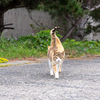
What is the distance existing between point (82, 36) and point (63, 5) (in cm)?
446

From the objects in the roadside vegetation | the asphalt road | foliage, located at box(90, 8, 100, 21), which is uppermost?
foliage, located at box(90, 8, 100, 21)

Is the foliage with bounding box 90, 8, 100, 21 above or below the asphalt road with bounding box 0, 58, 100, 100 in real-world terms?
above

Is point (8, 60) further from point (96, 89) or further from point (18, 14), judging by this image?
point (18, 14)

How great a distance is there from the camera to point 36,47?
435 inches

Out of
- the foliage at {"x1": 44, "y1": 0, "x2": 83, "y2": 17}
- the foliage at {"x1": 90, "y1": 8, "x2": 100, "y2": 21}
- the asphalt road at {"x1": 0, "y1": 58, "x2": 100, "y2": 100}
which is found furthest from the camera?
the foliage at {"x1": 90, "y1": 8, "x2": 100, "y2": 21}

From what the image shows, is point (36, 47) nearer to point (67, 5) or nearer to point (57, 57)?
point (67, 5)

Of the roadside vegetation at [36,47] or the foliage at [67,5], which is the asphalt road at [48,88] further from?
the foliage at [67,5]

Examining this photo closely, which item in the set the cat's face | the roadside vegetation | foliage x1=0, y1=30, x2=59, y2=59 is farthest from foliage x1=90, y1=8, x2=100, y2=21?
the cat's face

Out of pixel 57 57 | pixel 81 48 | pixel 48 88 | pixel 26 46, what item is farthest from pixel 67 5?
pixel 48 88

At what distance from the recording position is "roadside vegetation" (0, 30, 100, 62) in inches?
380

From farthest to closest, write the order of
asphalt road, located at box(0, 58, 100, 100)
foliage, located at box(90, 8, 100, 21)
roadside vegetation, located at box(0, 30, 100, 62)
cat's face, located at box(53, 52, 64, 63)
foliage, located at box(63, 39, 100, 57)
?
1. foliage, located at box(90, 8, 100, 21)
2. foliage, located at box(63, 39, 100, 57)
3. roadside vegetation, located at box(0, 30, 100, 62)
4. cat's face, located at box(53, 52, 64, 63)
5. asphalt road, located at box(0, 58, 100, 100)

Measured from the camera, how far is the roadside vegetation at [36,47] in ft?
31.6

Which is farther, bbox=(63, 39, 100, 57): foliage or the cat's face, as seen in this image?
bbox=(63, 39, 100, 57): foliage

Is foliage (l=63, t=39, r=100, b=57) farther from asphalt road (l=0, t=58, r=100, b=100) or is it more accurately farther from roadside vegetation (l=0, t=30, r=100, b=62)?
asphalt road (l=0, t=58, r=100, b=100)
